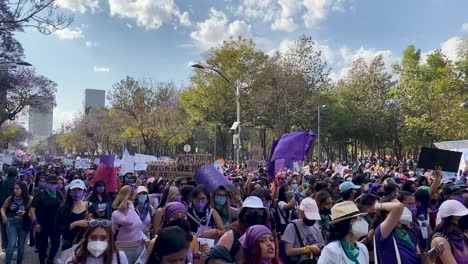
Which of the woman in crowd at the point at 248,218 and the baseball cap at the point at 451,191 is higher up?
the baseball cap at the point at 451,191

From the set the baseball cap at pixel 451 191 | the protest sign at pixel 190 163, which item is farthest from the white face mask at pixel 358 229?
the protest sign at pixel 190 163

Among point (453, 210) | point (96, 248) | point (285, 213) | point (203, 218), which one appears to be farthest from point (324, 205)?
point (96, 248)

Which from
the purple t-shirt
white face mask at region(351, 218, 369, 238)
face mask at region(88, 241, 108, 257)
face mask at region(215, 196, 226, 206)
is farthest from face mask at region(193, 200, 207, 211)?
white face mask at region(351, 218, 369, 238)

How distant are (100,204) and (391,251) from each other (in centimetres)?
477

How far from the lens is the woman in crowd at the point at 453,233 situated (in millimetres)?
4109

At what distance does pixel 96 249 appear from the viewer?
12.6 feet

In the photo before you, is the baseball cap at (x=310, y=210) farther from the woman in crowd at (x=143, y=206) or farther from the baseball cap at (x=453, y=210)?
the woman in crowd at (x=143, y=206)

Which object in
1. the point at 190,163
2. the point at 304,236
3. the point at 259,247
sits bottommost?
the point at 304,236

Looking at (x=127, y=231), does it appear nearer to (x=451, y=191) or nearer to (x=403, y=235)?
(x=403, y=235)

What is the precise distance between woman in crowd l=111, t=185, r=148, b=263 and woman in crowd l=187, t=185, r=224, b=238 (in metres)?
0.67

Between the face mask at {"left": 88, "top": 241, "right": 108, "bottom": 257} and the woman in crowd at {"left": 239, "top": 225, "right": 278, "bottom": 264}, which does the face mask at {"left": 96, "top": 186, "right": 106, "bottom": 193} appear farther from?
the woman in crowd at {"left": 239, "top": 225, "right": 278, "bottom": 264}

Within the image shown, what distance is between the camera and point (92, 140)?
71.2 metres

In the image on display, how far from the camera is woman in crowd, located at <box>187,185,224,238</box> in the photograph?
5.58 meters

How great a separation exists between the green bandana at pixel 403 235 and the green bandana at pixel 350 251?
0.66 metres
